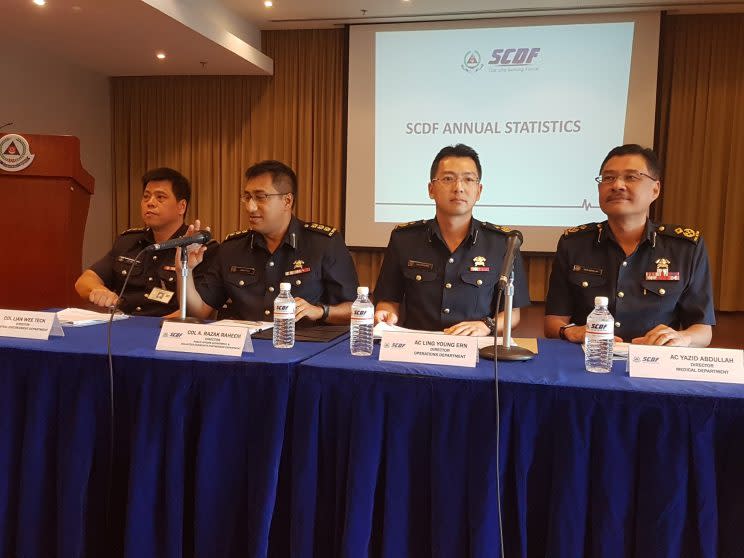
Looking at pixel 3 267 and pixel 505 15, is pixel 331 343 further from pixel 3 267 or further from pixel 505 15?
pixel 505 15

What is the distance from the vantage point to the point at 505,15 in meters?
5.08

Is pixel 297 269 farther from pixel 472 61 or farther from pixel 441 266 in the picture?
pixel 472 61

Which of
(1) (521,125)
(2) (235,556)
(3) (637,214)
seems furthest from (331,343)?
(1) (521,125)

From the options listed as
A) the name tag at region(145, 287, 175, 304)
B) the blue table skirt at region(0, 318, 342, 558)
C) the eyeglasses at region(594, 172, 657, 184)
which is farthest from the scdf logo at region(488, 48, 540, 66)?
the blue table skirt at region(0, 318, 342, 558)

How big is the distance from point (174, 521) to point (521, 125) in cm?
459

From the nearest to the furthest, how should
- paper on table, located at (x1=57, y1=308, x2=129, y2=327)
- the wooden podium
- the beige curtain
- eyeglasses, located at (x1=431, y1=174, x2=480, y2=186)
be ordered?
paper on table, located at (x1=57, y1=308, x2=129, y2=327) < eyeglasses, located at (x1=431, y1=174, x2=480, y2=186) < the wooden podium < the beige curtain

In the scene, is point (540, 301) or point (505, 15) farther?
point (540, 301)

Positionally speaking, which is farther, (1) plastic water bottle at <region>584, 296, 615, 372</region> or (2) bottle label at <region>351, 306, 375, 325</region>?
(2) bottle label at <region>351, 306, 375, 325</region>

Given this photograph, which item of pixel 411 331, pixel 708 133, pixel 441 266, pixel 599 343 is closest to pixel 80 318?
pixel 411 331

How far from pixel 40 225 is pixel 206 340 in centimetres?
307

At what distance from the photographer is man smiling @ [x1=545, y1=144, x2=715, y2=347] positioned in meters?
2.05

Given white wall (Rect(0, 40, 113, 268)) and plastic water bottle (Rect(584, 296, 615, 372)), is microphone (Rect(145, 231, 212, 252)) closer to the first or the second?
plastic water bottle (Rect(584, 296, 615, 372))

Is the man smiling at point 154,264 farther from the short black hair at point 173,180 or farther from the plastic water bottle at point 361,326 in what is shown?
the plastic water bottle at point 361,326

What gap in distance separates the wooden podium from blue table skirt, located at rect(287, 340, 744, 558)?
324 centimetres
